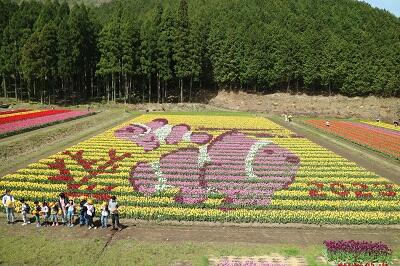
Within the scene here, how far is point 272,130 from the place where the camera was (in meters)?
48.9

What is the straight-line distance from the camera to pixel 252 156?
34875 mm

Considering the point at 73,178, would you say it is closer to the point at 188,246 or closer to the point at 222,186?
the point at 222,186

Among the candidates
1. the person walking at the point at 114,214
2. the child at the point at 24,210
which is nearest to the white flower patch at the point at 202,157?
the person walking at the point at 114,214

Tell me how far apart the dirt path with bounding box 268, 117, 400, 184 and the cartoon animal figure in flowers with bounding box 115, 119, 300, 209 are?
19.3 feet

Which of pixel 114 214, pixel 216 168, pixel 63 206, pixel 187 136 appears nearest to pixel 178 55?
pixel 187 136

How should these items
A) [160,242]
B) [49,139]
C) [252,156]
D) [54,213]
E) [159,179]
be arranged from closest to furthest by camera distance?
[160,242]
[54,213]
[159,179]
[252,156]
[49,139]

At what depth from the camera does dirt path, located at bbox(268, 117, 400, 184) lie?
3134 centimetres

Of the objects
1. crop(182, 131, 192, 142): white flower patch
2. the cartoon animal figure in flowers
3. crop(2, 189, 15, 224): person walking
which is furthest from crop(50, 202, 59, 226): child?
crop(182, 131, 192, 142): white flower patch

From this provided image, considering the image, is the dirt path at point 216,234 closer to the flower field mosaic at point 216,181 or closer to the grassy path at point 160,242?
the grassy path at point 160,242

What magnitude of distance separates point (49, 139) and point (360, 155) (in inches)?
1232

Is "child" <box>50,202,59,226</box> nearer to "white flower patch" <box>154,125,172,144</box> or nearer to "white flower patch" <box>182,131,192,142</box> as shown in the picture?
"white flower patch" <box>154,125,172,144</box>

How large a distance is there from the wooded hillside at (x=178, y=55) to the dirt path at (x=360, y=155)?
39342mm

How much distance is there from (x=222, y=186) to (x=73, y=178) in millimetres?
10167

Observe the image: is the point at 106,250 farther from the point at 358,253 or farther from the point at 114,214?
the point at 358,253
